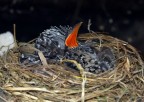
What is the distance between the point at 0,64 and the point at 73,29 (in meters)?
0.32

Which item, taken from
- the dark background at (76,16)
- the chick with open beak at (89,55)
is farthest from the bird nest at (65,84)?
the dark background at (76,16)

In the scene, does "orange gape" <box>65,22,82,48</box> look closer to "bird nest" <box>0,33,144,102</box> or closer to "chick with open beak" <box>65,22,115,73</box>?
"chick with open beak" <box>65,22,115,73</box>

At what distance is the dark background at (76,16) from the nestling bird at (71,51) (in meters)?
1.99

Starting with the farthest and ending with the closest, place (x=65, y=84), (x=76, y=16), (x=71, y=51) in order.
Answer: (x=76, y=16) → (x=71, y=51) → (x=65, y=84)

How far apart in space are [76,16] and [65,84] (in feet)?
8.73

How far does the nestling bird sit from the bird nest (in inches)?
Result: 2.8

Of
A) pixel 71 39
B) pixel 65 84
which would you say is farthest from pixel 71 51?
pixel 65 84

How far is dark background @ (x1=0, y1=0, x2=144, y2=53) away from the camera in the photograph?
400 centimetres

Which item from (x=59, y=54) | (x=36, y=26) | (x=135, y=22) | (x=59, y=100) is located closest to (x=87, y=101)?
(x=59, y=100)

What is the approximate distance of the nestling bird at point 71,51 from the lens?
1688mm

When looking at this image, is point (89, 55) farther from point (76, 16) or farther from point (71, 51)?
point (76, 16)

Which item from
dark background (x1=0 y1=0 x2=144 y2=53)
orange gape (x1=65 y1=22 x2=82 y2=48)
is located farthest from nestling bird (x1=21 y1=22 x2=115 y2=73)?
dark background (x1=0 y1=0 x2=144 y2=53)

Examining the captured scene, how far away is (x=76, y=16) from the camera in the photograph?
4160mm

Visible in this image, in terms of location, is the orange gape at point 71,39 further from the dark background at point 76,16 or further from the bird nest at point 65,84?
the dark background at point 76,16
